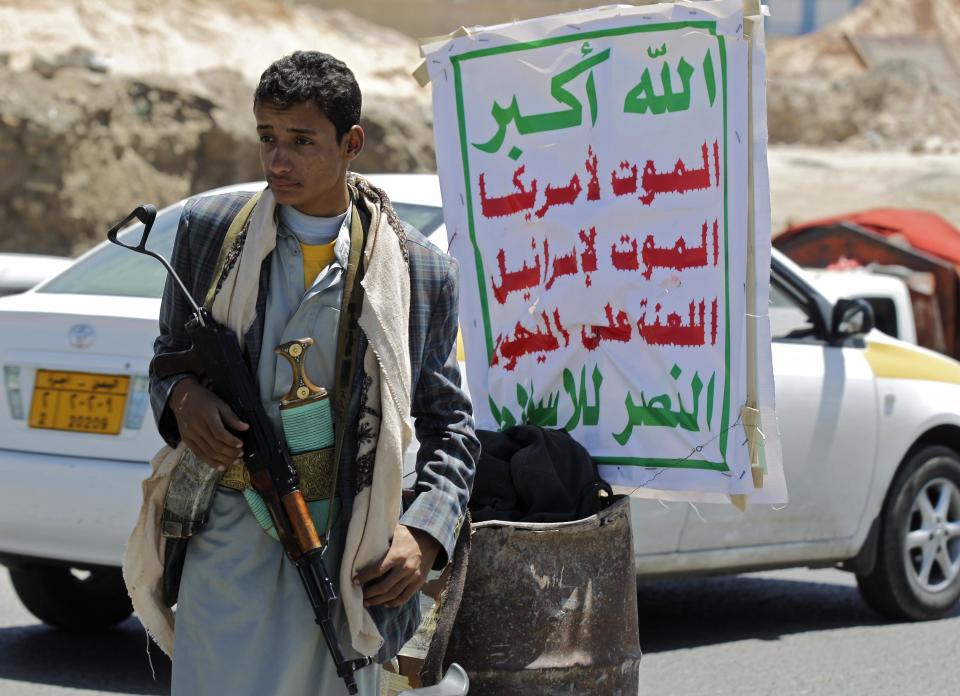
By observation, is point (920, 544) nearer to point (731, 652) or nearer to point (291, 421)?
point (731, 652)

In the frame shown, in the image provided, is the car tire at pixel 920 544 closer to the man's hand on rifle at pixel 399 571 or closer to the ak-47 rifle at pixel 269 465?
the man's hand on rifle at pixel 399 571

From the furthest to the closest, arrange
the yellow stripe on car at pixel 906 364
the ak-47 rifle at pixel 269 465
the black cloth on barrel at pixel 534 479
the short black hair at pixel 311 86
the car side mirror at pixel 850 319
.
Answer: the yellow stripe on car at pixel 906 364, the car side mirror at pixel 850 319, the black cloth on barrel at pixel 534 479, the short black hair at pixel 311 86, the ak-47 rifle at pixel 269 465

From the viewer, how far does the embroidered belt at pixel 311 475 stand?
2656 mm

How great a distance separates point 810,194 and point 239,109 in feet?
39.2

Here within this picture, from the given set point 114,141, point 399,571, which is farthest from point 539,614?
point 114,141

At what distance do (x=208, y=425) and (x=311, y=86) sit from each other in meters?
0.62

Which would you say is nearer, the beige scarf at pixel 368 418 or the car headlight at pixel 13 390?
the beige scarf at pixel 368 418

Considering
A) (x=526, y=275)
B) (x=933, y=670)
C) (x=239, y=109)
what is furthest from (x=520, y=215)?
(x=239, y=109)

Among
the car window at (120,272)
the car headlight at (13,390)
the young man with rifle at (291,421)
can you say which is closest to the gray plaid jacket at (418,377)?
the young man with rifle at (291,421)

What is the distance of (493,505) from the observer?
3693mm

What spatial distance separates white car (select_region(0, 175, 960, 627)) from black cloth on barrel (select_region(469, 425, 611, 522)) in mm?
1584

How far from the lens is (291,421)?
262cm

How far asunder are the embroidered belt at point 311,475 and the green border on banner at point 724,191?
139 centimetres

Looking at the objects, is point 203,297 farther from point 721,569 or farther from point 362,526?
point 721,569
